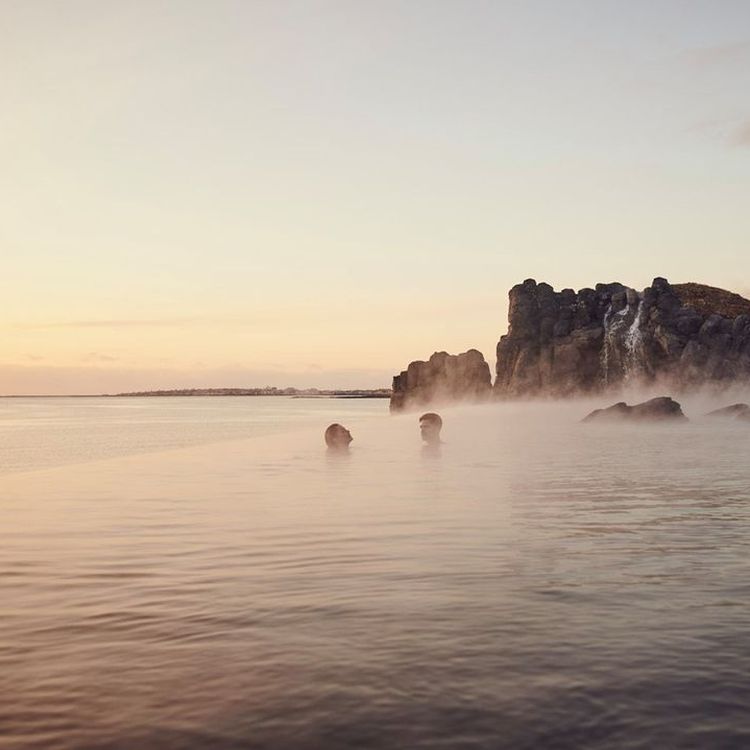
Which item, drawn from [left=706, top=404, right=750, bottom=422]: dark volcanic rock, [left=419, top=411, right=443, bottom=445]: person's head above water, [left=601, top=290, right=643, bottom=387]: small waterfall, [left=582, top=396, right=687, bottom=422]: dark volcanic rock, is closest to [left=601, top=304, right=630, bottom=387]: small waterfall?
[left=601, top=290, right=643, bottom=387]: small waterfall

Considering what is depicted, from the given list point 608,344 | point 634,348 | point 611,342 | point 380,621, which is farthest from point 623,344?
point 380,621

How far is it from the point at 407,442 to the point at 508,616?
4759 centimetres

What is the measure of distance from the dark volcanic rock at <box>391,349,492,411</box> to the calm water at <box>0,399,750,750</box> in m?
148

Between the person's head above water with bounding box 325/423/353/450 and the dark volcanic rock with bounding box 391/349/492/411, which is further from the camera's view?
the dark volcanic rock with bounding box 391/349/492/411

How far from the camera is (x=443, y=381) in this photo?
179 meters

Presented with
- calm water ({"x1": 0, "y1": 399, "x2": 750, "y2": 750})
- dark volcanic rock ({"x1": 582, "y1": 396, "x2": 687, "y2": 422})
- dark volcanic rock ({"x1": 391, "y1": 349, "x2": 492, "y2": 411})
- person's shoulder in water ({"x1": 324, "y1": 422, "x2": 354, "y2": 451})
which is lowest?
calm water ({"x1": 0, "y1": 399, "x2": 750, "y2": 750})

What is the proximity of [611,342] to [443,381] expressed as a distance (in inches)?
1707

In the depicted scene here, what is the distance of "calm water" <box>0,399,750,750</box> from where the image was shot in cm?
747

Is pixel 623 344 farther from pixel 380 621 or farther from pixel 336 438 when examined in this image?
pixel 380 621

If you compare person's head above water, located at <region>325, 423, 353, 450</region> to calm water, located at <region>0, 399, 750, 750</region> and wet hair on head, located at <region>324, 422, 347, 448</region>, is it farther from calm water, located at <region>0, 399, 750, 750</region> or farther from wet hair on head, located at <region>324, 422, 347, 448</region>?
calm water, located at <region>0, 399, 750, 750</region>

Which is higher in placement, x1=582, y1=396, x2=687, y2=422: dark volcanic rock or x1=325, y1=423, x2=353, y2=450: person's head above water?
x1=582, y1=396, x2=687, y2=422: dark volcanic rock

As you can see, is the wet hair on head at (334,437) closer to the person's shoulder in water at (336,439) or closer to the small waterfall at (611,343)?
the person's shoulder in water at (336,439)

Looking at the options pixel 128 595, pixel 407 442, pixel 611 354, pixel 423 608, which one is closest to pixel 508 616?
pixel 423 608

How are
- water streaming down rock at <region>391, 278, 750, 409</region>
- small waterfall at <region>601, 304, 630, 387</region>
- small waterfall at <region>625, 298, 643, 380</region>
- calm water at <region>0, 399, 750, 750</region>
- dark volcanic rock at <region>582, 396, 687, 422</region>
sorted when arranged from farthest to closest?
small waterfall at <region>601, 304, 630, 387</region> → small waterfall at <region>625, 298, 643, 380</region> → water streaming down rock at <region>391, 278, 750, 409</region> → dark volcanic rock at <region>582, 396, 687, 422</region> → calm water at <region>0, 399, 750, 750</region>
